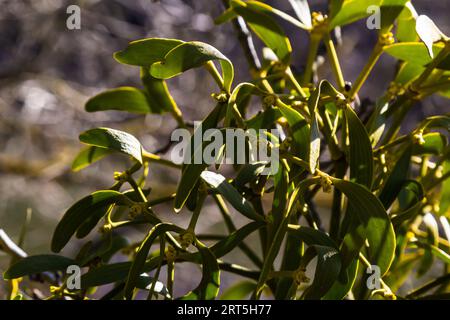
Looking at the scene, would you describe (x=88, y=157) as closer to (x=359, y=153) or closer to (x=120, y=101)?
(x=120, y=101)

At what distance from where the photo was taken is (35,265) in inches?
20.8

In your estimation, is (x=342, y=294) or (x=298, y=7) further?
(x=298, y=7)

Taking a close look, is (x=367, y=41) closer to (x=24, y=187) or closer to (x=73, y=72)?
(x=73, y=72)

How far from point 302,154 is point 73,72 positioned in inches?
60.4

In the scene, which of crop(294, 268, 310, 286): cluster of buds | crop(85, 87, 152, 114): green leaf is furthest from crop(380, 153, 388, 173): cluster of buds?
crop(85, 87, 152, 114): green leaf

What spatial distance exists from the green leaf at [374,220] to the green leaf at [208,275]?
10cm

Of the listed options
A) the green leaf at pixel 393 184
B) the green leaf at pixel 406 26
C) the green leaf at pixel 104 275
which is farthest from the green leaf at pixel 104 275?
the green leaf at pixel 406 26

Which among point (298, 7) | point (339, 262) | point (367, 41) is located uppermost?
point (298, 7)

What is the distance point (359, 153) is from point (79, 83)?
152 cm

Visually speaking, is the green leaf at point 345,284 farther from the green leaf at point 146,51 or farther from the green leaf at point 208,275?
the green leaf at point 146,51

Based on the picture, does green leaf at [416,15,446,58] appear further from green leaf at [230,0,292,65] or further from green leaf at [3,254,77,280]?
green leaf at [3,254,77,280]

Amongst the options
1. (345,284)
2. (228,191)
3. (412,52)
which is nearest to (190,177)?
(228,191)
